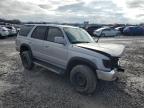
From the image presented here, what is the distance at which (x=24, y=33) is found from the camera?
27.0 ft

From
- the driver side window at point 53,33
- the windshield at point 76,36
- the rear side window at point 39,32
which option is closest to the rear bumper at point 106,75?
the windshield at point 76,36

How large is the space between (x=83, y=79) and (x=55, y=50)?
1.44 meters

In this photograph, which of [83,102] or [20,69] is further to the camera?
[20,69]

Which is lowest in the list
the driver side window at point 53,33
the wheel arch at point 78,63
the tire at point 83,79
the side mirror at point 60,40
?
the tire at point 83,79

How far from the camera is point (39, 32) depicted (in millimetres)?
7309

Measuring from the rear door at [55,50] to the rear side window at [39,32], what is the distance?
0.96 feet

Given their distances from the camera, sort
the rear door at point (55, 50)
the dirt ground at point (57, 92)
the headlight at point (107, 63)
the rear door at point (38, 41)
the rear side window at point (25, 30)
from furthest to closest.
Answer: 1. the rear side window at point (25, 30)
2. the rear door at point (38, 41)
3. the rear door at point (55, 50)
4. the headlight at point (107, 63)
5. the dirt ground at point (57, 92)

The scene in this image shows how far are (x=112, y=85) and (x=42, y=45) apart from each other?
279 cm

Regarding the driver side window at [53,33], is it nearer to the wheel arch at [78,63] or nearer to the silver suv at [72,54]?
the silver suv at [72,54]

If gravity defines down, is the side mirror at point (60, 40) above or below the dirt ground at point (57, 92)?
above

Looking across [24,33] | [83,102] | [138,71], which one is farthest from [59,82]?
[138,71]

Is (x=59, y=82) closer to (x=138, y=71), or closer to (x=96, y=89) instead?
(x=96, y=89)

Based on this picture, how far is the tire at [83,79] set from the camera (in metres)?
5.18

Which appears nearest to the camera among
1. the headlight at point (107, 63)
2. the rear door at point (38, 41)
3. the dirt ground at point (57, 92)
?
the dirt ground at point (57, 92)
